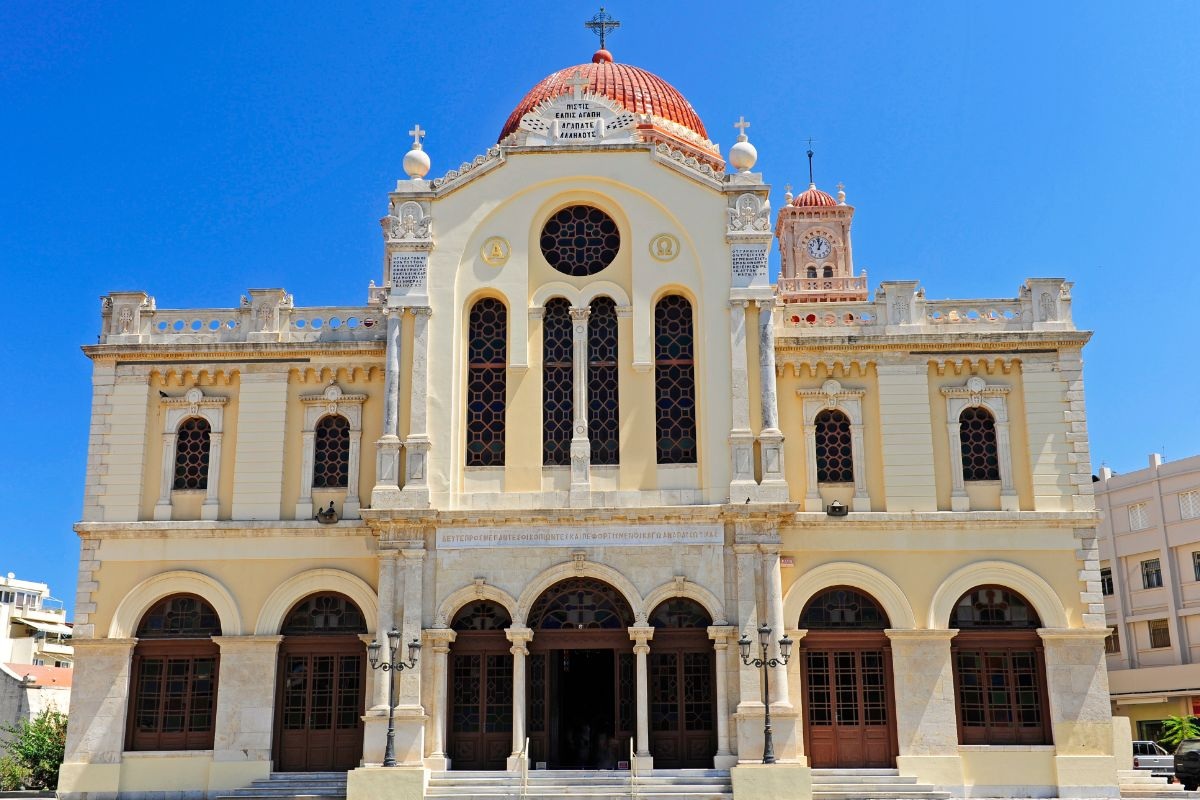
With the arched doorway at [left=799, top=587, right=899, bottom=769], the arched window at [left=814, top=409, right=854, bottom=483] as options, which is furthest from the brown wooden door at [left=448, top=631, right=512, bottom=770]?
the arched window at [left=814, top=409, right=854, bottom=483]

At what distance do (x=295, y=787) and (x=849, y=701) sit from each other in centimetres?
1156

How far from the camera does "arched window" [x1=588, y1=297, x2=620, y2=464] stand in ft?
92.4

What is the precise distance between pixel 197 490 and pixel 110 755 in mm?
5871

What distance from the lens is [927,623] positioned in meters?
27.4

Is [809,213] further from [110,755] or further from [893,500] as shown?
[110,755]

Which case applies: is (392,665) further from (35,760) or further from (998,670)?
(998,670)

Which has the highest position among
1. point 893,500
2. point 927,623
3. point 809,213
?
point 809,213

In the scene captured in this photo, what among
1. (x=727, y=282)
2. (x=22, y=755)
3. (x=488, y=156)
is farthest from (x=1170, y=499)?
(x=22, y=755)

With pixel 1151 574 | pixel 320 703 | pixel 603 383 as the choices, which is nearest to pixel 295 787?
pixel 320 703

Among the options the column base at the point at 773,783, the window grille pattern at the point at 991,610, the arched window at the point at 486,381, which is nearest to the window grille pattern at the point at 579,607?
the arched window at the point at 486,381

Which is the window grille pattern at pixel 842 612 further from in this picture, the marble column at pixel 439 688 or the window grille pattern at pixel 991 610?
the marble column at pixel 439 688

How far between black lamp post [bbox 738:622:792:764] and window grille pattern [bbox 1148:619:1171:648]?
90.0 ft

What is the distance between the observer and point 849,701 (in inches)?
1078

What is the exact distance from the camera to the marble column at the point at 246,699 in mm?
27438
